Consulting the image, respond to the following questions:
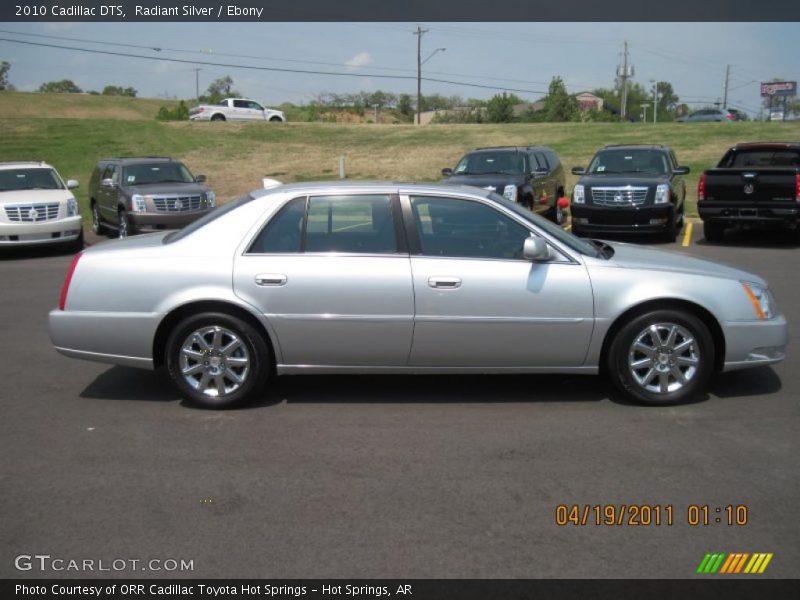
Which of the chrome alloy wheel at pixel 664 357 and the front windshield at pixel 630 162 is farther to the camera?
the front windshield at pixel 630 162

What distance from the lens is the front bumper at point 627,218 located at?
14.6 meters

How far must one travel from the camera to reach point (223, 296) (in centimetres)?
573

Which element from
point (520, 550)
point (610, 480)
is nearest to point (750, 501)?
point (610, 480)

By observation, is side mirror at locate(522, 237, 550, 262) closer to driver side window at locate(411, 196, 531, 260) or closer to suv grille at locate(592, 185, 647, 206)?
driver side window at locate(411, 196, 531, 260)

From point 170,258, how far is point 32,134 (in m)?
36.1

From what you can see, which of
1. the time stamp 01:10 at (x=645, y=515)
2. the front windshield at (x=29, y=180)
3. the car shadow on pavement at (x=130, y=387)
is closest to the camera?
the time stamp 01:10 at (x=645, y=515)

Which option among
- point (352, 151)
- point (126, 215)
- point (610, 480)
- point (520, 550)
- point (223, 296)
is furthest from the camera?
point (352, 151)

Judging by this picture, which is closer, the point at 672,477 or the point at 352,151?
the point at 672,477

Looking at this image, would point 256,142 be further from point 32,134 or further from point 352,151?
point 32,134

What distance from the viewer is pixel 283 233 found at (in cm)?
591

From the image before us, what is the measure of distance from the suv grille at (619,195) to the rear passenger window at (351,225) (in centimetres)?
969

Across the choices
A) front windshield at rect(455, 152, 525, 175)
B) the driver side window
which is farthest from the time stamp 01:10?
front windshield at rect(455, 152, 525, 175)

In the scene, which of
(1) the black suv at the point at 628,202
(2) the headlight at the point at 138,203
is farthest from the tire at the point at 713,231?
(2) the headlight at the point at 138,203
